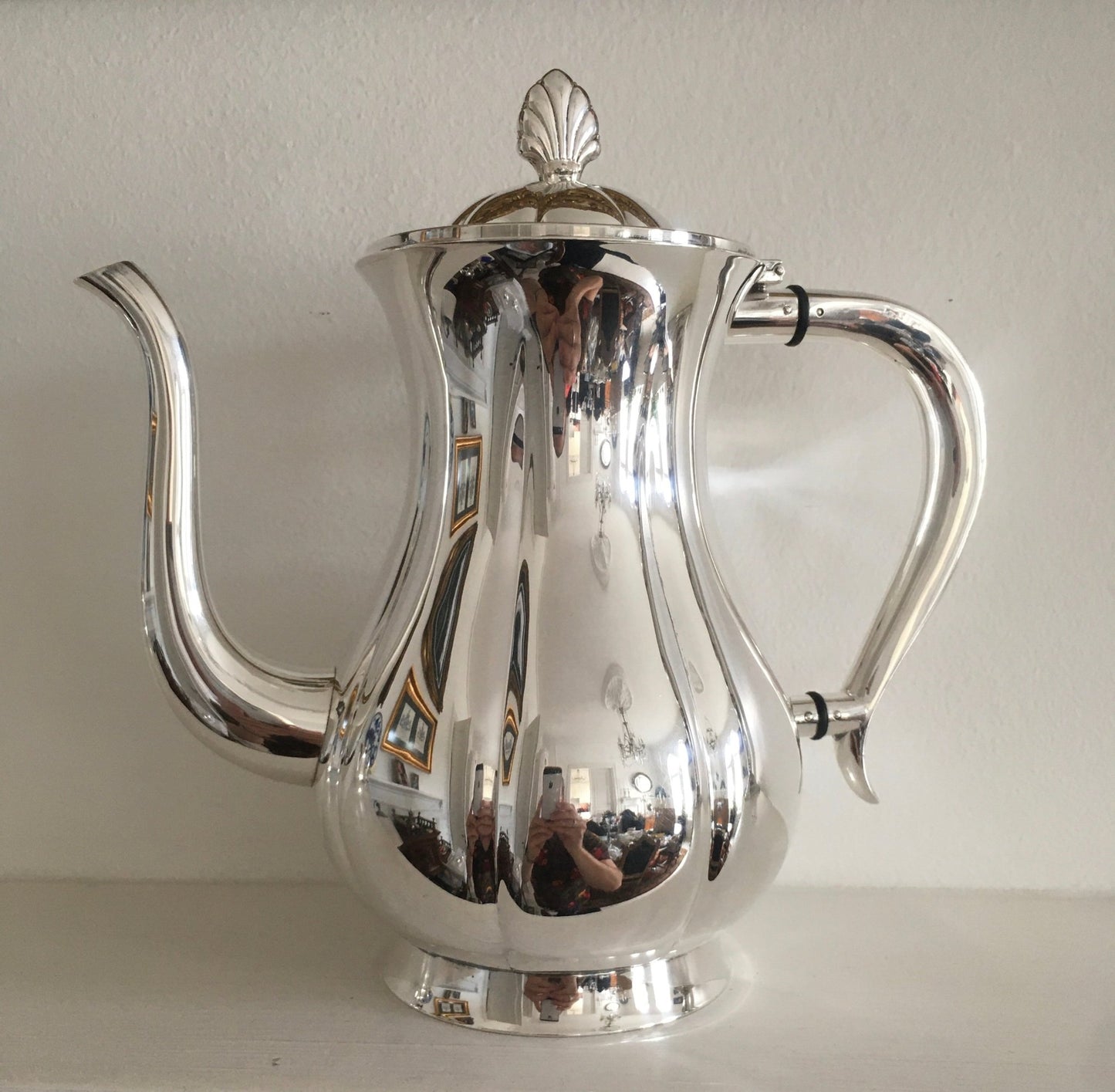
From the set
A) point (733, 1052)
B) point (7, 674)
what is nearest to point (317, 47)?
point (7, 674)

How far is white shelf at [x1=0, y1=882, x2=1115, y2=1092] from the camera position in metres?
0.37

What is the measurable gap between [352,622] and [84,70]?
0.30m

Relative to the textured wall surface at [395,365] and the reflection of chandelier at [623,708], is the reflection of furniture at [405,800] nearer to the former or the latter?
the reflection of chandelier at [623,708]

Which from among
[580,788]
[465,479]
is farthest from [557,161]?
[580,788]

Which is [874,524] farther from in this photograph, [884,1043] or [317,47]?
[317,47]

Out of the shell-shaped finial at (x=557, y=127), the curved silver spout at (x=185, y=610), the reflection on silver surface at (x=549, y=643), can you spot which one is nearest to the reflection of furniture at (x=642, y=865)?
the reflection on silver surface at (x=549, y=643)

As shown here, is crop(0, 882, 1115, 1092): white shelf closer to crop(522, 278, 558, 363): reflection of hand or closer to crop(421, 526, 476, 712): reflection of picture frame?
crop(421, 526, 476, 712): reflection of picture frame

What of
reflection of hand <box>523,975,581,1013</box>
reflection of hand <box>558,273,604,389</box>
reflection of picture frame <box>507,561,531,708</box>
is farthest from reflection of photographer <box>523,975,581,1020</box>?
reflection of hand <box>558,273,604,389</box>

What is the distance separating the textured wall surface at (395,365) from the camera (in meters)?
0.54

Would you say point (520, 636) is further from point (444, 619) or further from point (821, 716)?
point (821, 716)

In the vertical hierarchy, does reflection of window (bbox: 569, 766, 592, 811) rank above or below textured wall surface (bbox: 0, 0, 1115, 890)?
below

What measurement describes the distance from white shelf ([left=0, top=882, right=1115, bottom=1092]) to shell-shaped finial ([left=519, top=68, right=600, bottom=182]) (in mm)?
325

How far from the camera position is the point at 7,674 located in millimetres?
565

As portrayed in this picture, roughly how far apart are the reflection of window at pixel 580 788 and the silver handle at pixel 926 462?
110 millimetres
